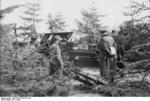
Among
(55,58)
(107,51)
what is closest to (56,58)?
(55,58)

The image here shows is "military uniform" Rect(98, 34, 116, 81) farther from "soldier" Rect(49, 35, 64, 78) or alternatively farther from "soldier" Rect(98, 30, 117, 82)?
"soldier" Rect(49, 35, 64, 78)

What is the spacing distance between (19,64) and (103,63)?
14.5 ft

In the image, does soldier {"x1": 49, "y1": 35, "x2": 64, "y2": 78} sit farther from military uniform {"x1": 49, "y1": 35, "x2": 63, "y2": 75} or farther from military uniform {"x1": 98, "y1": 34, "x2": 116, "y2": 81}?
military uniform {"x1": 98, "y1": 34, "x2": 116, "y2": 81}

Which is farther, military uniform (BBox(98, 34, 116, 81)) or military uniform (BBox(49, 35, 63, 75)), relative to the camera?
military uniform (BBox(98, 34, 116, 81))

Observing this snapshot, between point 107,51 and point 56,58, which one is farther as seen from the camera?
point 107,51

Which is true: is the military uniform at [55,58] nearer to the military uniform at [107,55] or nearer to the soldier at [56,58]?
the soldier at [56,58]

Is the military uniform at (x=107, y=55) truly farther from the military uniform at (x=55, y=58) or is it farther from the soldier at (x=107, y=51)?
the military uniform at (x=55, y=58)

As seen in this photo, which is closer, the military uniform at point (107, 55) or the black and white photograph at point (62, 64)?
the black and white photograph at point (62, 64)

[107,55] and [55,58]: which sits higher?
[55,58]

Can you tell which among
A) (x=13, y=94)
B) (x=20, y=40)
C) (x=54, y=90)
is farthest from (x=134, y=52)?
(x=13, y=94)

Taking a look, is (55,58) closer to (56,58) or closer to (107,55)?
(56,58)

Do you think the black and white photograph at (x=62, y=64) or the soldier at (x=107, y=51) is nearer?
the black and white photograph at (x=62, y=64)

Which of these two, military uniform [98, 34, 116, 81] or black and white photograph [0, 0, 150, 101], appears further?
military uniform [98, 34, 116, 81]

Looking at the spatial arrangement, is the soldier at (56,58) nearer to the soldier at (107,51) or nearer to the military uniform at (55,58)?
the military uniform at (55,58)
